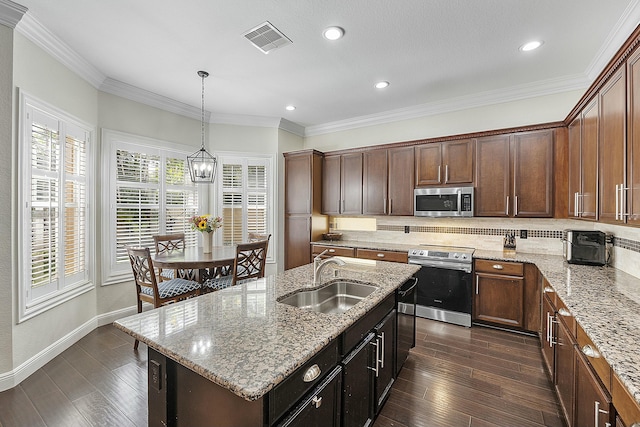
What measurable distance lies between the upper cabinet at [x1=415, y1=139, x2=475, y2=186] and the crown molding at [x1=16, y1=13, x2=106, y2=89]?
14.0ft

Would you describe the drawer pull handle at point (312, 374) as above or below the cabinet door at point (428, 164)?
below

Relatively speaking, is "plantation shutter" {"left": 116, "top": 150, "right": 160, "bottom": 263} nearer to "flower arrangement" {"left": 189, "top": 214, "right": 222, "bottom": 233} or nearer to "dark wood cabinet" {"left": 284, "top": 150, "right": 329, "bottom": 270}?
"flower arrangement" {"left": 189, "top": 214, "right": 222, "bottom": 233}

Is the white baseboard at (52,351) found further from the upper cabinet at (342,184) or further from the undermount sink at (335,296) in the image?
the upper cabinet at (342,184)

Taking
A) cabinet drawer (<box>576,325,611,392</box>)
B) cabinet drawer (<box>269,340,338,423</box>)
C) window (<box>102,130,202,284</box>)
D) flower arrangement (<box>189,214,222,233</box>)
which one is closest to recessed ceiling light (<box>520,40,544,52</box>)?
cabinet drawer (<box>576,325,611,392</box>)

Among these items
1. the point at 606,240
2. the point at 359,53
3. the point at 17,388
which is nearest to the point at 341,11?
the point at 359,53

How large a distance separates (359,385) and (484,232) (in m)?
3.28

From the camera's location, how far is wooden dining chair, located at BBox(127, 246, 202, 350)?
2.98 m

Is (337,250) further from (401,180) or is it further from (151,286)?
(151,286)

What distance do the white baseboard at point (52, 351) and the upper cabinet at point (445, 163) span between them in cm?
462

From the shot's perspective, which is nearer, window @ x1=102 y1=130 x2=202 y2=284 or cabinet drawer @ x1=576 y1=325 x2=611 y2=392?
cabinet drawer @ x1=576 y1=325 x2=611 y2=392

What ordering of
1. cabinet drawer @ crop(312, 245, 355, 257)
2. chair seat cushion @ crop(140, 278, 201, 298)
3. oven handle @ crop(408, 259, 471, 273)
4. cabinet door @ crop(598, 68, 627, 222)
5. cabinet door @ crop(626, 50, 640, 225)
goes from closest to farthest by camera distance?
cabinet door @ crop(626, 50, 640, 225) → cabinet door @ crop(598, 68, 627, 222) → chair seat cushion @ crop(140, 278, 201, 298) → oven handle @ crop(408, 259, 471, 273) → cabinet drawer @ crop(312, 245, 355, 257)

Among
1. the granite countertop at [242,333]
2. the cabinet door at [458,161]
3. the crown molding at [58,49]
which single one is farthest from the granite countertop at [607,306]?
the crown molding at [58,49]

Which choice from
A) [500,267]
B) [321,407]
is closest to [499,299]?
[500,267]

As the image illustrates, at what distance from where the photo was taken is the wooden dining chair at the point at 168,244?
12.6 ft
